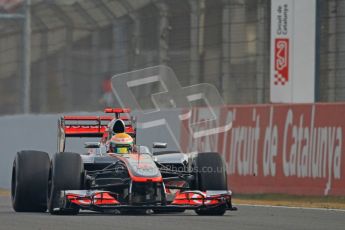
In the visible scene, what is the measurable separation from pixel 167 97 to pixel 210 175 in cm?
951

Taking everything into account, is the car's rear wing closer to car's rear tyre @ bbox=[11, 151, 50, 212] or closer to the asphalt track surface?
car's rear tyre @ bbox=[11, 151, 50, 212]

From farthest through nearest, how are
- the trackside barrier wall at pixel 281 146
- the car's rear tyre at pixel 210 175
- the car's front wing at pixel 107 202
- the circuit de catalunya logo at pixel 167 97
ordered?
the circuit de catalunya logo at pixel 167 97
the trackside barrier wall at pixel 281 146
the car's rear tyre at pixel 210 175
the car's front wing at pixel 107 202

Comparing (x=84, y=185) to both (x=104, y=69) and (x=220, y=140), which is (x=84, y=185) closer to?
(x=220, y=140)

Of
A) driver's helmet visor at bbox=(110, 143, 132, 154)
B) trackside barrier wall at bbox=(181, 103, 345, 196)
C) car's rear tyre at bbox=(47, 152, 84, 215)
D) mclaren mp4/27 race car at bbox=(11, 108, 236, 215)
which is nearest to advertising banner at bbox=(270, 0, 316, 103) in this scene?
trackside barrier wall at bbox=(181, 103, 345, 196)

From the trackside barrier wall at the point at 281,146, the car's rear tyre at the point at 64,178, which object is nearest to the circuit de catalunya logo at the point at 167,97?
the trackside barrier wall at the point at 281,146

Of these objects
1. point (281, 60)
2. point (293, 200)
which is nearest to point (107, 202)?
point (293, 200)

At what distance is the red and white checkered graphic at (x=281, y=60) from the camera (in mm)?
25688

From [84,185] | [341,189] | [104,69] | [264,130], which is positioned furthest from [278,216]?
[104,69]

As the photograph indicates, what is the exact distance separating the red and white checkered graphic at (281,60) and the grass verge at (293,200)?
4473 millimetres

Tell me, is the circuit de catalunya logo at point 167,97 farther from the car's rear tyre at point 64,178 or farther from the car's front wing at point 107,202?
the car's rear tyre at point 64,178

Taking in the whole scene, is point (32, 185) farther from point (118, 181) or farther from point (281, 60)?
point (281, 60)

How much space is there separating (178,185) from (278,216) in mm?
1690

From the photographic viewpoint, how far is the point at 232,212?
16.7 metres

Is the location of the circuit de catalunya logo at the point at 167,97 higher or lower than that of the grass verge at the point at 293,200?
higher
